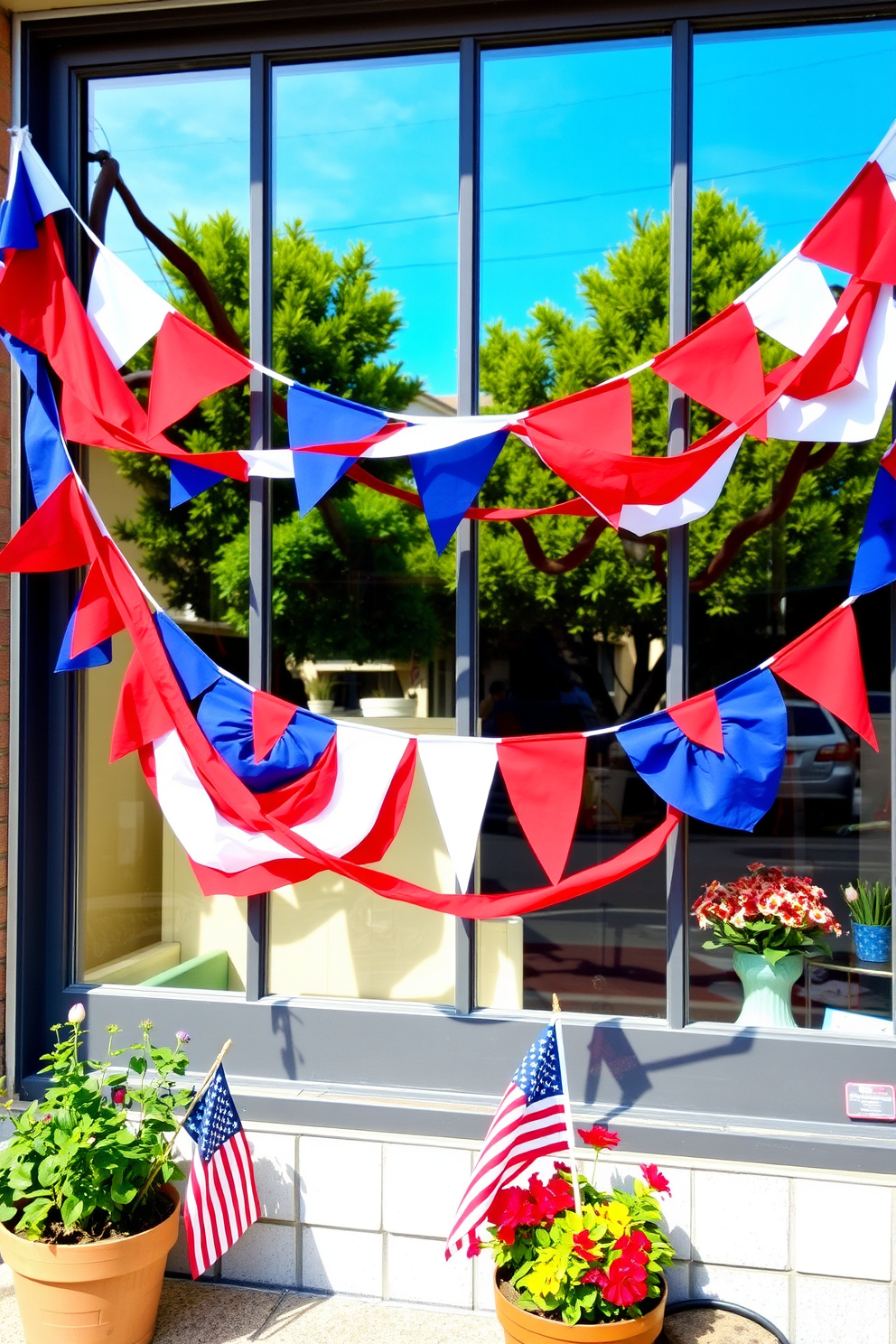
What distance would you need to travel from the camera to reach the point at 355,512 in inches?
142

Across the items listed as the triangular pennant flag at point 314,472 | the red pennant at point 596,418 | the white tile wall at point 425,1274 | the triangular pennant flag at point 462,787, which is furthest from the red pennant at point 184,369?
the white tile wall at point 425,1274

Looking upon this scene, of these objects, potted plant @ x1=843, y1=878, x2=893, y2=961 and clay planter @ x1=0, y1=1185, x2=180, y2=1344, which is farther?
potted plant @ x1=843, y1=878, x2=893, y2=961

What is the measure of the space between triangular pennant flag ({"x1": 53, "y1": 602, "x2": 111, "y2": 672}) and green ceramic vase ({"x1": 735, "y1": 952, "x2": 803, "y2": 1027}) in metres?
Result: 1.63

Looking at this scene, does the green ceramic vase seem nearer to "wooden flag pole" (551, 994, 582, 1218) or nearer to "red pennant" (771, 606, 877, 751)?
"wooden flag pole" (551, 994, 582, 1218)

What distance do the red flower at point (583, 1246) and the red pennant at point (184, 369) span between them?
176 centimetres

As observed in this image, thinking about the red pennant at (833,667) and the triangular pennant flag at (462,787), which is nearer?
the red pennant at (833,667)

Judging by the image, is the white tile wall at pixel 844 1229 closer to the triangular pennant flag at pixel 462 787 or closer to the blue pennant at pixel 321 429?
the triangular pennant flag at pixel 462 787

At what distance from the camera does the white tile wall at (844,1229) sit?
1966 mm

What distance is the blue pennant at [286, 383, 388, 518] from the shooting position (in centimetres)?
→ 202

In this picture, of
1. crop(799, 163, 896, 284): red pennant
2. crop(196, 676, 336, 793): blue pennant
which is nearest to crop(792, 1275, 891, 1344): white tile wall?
crop(196, 676, 336, 793): blue pennant

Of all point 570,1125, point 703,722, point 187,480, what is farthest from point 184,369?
point 570,1125

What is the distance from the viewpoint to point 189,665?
225cm

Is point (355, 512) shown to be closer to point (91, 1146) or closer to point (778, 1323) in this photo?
point (91, 1146)

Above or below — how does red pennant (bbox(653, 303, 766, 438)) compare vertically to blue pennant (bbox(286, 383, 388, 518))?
above
